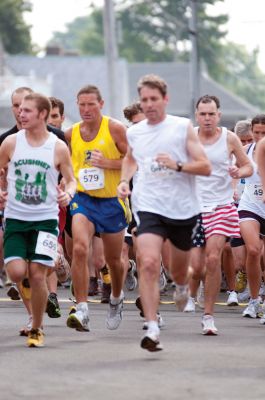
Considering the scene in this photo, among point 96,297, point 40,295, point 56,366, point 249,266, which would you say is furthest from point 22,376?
point 96,297

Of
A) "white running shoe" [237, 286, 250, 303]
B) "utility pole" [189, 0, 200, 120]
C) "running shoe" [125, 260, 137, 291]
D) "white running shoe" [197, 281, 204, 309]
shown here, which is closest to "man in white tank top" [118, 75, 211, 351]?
"white running shoe" [197, 281, 204, 309]

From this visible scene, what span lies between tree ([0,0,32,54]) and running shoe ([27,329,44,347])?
7505cm

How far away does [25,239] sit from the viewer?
1190 centimetres

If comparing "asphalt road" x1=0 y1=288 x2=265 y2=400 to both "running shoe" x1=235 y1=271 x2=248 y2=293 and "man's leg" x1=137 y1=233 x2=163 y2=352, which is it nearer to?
"man's leg" x1=137 y1=233 x2=163 y2=352

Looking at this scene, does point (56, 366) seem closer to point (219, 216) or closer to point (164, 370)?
point (164, 370)

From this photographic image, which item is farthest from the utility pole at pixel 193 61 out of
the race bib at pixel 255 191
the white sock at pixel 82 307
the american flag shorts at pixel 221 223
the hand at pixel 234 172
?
the white sock at pixel 82 307

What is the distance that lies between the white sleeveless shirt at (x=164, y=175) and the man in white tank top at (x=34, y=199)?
65 centimetres

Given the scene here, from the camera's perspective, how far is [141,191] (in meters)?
11.5

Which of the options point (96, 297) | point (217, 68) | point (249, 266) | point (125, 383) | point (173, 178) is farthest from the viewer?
point (217, 68)

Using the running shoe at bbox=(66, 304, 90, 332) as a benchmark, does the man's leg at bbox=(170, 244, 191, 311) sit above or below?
above

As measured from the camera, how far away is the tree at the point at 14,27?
8669cm

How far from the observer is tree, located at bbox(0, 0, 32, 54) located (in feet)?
284

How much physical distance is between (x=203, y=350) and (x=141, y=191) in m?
1.25

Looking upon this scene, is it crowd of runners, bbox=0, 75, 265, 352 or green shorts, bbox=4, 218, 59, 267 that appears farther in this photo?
green shorts, bbox=4, 218, 59, 267
